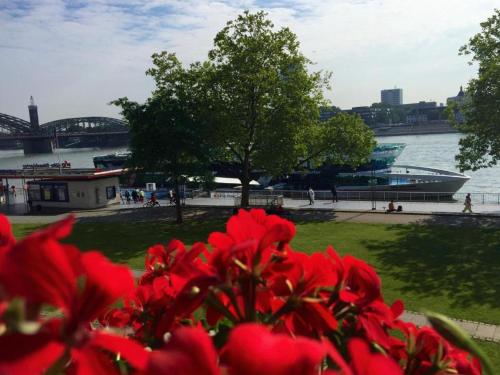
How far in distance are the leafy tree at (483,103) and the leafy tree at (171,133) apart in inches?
535

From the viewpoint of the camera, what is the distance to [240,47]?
2588cm

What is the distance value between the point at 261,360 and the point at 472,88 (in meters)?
25.1

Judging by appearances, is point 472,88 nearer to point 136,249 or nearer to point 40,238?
point 136,249

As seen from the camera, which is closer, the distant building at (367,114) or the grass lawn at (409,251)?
the grass lawn at (409,251)

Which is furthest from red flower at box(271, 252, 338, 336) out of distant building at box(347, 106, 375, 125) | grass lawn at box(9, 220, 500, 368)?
distant building at box(347, 106, 375, 125)

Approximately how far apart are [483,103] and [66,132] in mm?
142045

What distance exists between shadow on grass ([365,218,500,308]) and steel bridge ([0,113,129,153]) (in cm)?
Answer: 11445

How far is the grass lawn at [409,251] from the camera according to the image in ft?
38.4

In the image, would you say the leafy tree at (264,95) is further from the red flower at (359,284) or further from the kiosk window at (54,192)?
the red flower at (359,284)

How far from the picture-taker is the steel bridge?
133000 mm

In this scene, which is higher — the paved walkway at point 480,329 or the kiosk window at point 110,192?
the kiosk window at point 110,192

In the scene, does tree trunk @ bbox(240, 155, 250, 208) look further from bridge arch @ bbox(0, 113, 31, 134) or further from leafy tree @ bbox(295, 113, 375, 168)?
bridge arch @ bbox(0, 113, 31, 134)

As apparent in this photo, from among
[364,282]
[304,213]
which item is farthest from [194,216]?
[364,282]

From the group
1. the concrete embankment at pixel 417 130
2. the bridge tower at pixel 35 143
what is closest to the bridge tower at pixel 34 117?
the bridge tower at pixel 35 143
